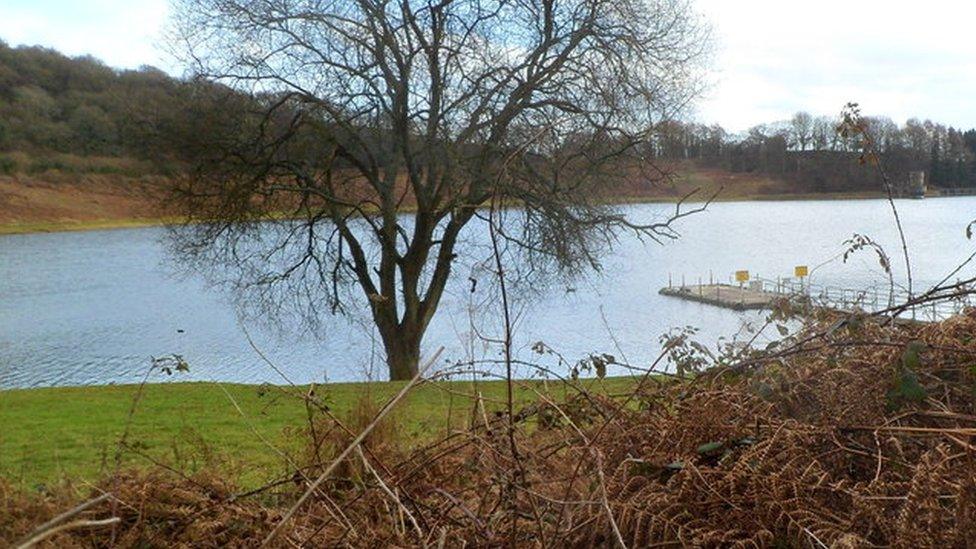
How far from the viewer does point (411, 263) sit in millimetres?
17078

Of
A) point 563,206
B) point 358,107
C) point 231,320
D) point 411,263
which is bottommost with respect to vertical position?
point 231,320

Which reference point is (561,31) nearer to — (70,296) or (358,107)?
(358,107)

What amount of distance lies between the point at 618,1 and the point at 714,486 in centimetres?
1419

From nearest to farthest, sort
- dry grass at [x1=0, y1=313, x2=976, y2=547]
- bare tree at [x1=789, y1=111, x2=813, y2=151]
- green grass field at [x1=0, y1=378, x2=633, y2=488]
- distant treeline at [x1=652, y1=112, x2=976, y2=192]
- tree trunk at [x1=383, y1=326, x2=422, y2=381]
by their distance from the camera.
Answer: dry grass at [x1=0, y1=313, x2=976, y2=547] → green grass field at [x1=0, y1=378, x2=633, y2=488] → distant treeline at [x1=652, y1=112, x2=976, y2=192] → bare tree at [x1=789, y1=111, x2=813, y2=151] → tree trunk at [x1=383, y1=326, x2=422, y2=381]

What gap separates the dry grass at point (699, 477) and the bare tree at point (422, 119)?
11.3m

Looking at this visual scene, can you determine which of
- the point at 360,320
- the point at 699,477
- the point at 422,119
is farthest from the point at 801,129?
the point at 699,477

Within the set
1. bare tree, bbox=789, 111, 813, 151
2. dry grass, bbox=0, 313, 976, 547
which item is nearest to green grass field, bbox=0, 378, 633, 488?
dry grass, bbox=0, 313, 976, 547

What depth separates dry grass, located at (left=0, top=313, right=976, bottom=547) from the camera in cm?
197

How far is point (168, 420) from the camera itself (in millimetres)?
10414

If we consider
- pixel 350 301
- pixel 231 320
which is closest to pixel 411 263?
pixel 350 301

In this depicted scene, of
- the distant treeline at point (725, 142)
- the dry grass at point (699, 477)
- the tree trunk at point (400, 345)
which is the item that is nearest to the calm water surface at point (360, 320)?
the tree trunk at point (400, 345)

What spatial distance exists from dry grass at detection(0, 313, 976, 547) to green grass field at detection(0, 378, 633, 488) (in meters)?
1.42

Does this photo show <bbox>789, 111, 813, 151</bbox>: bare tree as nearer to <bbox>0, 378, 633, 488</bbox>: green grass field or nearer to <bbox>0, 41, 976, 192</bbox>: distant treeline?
<bbox>0, 41, 976, 192</bbox>: distant treeline

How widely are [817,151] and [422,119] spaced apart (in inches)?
290
